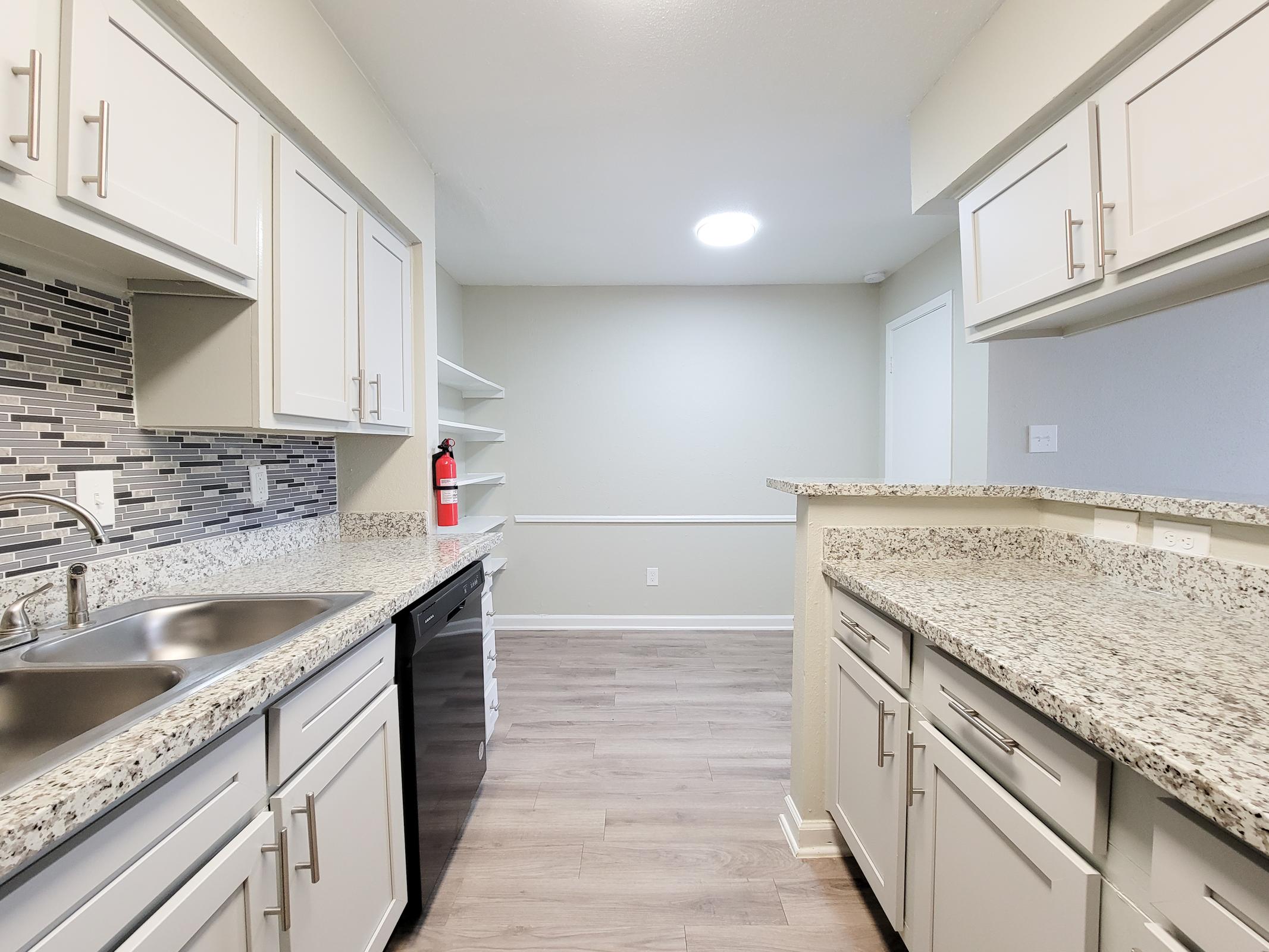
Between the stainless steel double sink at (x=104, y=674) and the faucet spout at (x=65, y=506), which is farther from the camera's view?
the faucet spout at (x=65, y=506)

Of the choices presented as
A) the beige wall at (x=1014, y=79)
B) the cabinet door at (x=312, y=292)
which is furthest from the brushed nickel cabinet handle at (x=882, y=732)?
the cabinet door at (x=312, y=292)

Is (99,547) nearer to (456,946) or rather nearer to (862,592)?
(456,946)

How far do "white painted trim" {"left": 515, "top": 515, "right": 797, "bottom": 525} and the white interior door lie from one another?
885mm

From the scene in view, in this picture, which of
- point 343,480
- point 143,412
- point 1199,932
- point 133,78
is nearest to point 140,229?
point 133,78

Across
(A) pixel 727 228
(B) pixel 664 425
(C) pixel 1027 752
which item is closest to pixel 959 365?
(A) pixel 727 228

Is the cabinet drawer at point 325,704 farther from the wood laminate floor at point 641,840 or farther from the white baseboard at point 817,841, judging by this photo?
the white baseboard at point 817,841

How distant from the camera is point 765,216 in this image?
9.21 ft

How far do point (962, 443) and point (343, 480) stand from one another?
118 inches

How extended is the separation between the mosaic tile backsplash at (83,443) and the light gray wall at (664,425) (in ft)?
7.73

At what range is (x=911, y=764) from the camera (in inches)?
47.9

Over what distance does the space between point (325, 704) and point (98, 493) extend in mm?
761

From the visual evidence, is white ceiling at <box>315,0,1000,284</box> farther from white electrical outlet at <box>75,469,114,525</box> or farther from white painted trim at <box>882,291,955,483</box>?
white electrical outlet at <box>75,469,114,525</box>

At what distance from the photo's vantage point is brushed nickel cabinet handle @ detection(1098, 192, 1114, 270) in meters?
1.23

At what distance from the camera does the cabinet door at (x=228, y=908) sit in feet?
2.23
